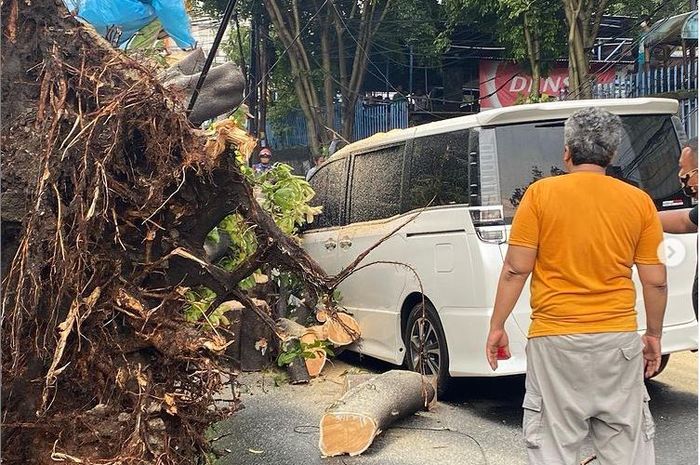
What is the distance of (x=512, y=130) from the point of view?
4.99 m

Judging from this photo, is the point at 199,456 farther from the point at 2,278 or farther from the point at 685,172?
the point at 685,172

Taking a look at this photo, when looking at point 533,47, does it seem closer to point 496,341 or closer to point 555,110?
point 555,110

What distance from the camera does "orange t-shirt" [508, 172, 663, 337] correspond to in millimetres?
2986

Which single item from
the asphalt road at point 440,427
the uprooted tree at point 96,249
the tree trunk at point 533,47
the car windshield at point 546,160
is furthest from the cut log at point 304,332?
the tree trunk at point 533,47

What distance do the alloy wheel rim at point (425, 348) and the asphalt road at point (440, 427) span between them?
30 cm

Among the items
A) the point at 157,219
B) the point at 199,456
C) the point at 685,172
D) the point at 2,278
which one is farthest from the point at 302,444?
the point at 685,172

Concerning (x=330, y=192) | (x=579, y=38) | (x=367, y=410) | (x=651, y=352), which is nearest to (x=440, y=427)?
(x=367, y=410)

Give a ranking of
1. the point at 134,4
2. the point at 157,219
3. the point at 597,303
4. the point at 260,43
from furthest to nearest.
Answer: the point at 260,43, the point at 134,4, the point at 157,219, the point at 597,303

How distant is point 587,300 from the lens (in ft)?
9.83

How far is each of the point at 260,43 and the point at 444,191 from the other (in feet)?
40.5

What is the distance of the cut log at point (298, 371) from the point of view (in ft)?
21.2

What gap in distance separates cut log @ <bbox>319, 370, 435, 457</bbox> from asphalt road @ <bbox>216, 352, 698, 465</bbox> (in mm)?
104

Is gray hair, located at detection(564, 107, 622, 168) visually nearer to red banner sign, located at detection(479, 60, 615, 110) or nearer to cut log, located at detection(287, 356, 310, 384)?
cut log, located at detection(287, 356, 310, 384)

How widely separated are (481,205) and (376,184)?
1706 mm
